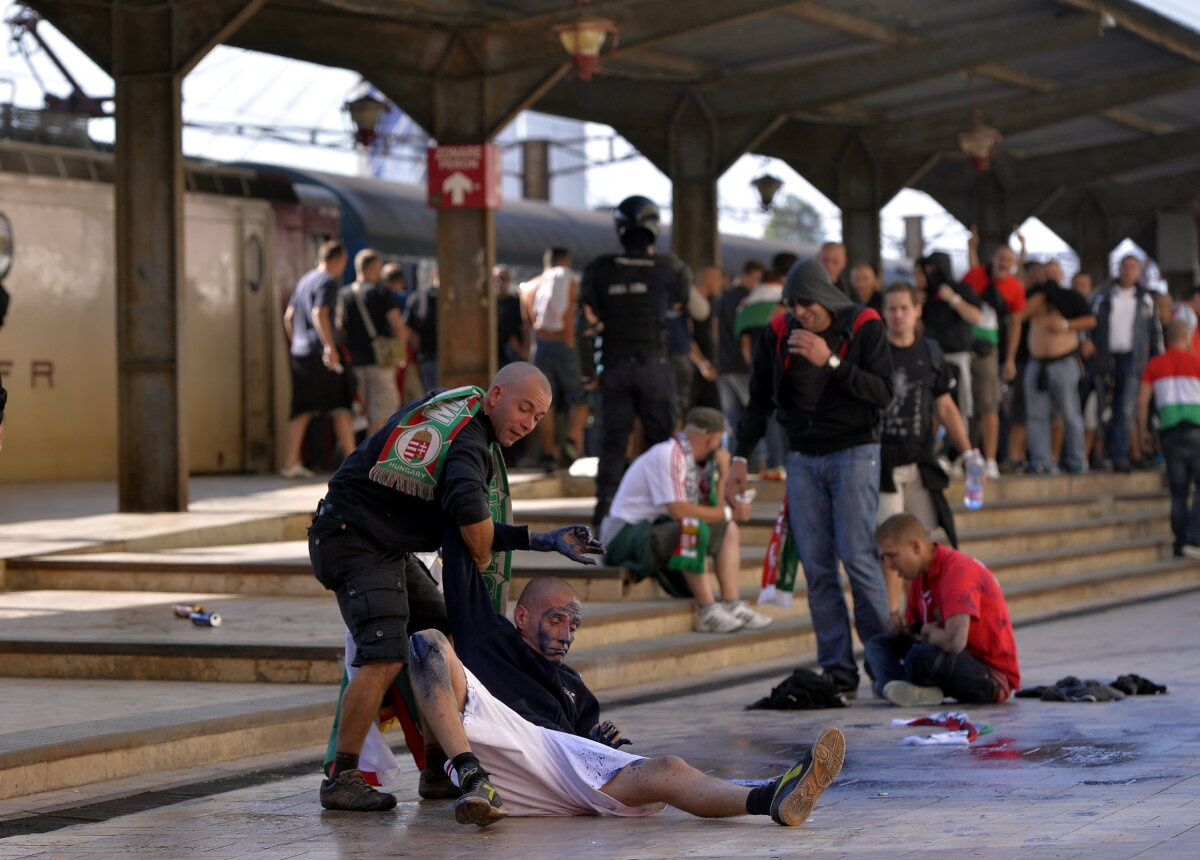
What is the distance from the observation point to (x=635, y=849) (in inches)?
197

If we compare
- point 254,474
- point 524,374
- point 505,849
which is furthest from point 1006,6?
point 505,849

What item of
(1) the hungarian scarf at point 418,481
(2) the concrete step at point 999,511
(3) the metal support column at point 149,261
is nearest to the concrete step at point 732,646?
(2) the concrete step at point 999,511

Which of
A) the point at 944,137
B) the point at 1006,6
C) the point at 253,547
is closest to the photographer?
the point at 253,547

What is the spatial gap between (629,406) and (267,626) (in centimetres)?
292

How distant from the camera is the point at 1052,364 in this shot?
632 inches

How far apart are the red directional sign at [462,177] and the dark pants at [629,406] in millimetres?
4173

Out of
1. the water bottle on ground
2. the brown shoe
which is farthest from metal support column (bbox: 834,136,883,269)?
the brown shoe

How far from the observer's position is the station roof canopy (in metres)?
14.8

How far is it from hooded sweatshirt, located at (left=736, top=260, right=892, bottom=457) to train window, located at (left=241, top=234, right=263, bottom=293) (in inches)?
390

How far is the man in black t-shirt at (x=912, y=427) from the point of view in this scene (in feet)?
31.3

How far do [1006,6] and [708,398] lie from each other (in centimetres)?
574

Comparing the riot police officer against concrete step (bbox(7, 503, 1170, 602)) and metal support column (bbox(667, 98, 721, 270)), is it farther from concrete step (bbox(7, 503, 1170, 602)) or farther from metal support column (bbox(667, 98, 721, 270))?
metal support column (bbox(667, 98, 721, 270))

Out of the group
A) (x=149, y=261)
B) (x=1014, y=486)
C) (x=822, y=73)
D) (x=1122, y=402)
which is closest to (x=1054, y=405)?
(x=1122, y=402)

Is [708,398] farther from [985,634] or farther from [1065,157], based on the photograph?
[1065,157]
